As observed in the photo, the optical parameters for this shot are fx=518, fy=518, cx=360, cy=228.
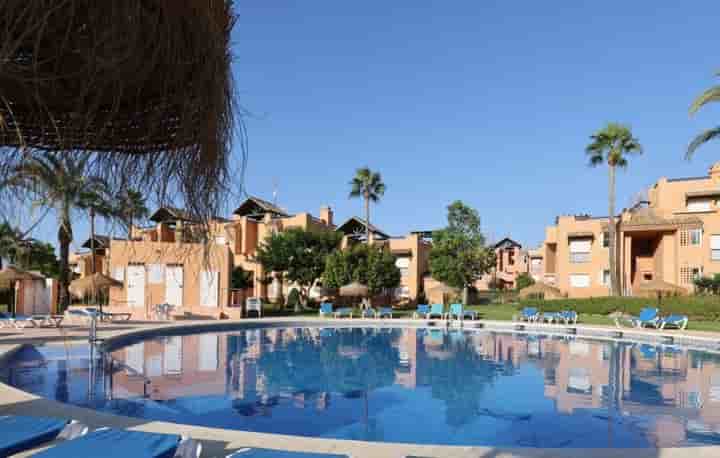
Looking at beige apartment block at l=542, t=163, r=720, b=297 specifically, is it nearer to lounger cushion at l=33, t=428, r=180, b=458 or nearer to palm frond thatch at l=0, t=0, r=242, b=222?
lounger cushion at l=33, t=428, r=180, b=458

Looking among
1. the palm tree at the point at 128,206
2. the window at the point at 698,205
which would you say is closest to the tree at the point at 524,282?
the window at the point at 698,205

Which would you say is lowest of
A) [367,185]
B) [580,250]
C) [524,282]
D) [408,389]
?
[408,389]

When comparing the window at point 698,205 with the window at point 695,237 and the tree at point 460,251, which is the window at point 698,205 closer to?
the window at point 695,237

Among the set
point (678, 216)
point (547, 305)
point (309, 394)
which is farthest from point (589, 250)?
point (309, 394)

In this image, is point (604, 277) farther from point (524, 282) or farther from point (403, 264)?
point (524, 282)

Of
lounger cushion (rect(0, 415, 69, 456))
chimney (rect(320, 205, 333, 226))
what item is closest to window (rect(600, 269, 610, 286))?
chimney (rect(320, 205, 333, 226))

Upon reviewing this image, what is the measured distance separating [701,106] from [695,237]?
1771 cm

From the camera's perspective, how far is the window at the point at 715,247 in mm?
32406

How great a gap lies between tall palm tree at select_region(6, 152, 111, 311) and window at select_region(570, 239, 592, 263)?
38.0 meters

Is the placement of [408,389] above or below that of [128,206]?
below

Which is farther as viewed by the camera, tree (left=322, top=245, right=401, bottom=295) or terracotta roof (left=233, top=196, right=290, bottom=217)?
terracotta roof (left=233, top=196, right=290, bottom=217)

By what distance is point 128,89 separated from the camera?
96.0 inches

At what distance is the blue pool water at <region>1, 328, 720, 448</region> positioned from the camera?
8227mm

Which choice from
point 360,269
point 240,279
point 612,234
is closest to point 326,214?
point 240,279
